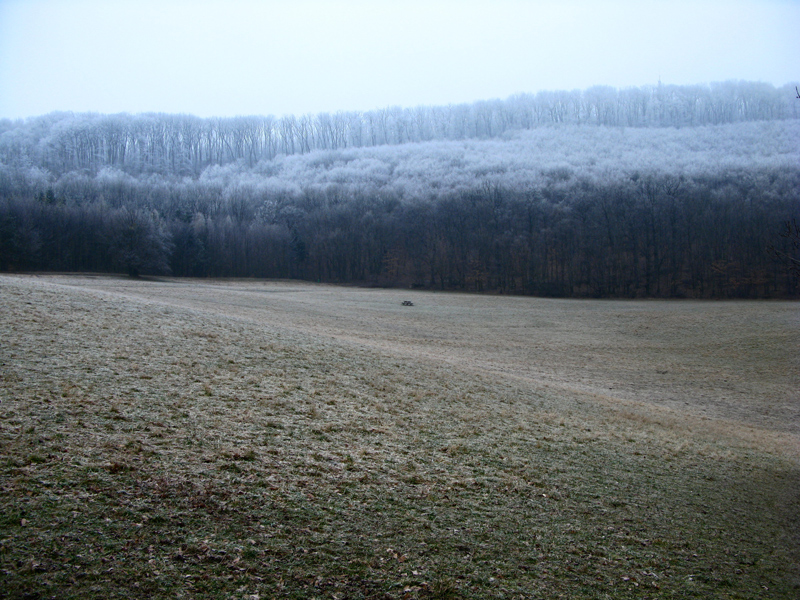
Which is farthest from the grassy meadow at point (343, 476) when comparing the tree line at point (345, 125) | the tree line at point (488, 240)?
the tree line at point (345, 125)

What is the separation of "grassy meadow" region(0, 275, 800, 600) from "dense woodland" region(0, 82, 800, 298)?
4262 cm

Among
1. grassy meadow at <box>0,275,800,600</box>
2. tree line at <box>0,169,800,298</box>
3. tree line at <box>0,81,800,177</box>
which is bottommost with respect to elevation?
grassy meadow at <box>0,275,800,600</box>

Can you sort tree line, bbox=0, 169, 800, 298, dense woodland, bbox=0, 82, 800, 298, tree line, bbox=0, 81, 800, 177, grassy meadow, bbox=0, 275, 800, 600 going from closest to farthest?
grassy meadow, bbox=0, 275, 800, 600
tree line, bbox=0, 169, 800, 298
dense woodland, bbox=0, 82, 800, 298
tree line, bbox=0, 81, 800, 177

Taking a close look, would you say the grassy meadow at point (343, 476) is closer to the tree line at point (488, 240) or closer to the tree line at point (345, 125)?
the tree line at point (488, 240)

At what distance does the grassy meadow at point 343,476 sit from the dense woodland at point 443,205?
42.6 meters

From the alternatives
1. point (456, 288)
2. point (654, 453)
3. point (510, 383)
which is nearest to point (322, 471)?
point (654, 453)

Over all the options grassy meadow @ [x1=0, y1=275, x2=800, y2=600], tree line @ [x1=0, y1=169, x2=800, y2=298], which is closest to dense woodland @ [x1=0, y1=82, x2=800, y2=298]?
tree line @ [x1=0, y1=169, x2=800, y2=298]

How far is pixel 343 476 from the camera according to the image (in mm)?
8523

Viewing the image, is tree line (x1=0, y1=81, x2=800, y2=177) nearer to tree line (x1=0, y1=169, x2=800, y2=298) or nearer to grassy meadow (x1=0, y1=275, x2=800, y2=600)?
tree line (x1=0, y1=169, x2=800, y2=298)

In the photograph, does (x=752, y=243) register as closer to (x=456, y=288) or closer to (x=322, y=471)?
(x=456, y=288)

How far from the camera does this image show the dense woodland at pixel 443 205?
79125 millimetres

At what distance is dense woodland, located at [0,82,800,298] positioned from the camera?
79.1 meters

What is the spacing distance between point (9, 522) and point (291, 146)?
186237mm

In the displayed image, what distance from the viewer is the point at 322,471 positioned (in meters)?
8.59
